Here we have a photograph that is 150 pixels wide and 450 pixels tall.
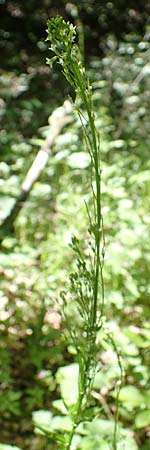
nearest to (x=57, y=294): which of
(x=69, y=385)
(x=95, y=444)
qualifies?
(x=69, y=385)

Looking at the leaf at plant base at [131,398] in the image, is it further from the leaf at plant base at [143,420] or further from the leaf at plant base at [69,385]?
the leaf at plant base at [69,385]

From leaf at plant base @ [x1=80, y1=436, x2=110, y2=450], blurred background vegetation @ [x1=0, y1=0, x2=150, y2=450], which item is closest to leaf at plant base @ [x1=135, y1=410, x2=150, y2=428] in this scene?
blurred background vegetation @ [x1=0, y1=0, x2=150, y2=450]

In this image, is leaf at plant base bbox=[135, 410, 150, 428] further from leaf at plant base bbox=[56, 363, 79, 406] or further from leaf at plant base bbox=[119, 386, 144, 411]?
leaf at plant base bbox=[56, 363, 79, 406]

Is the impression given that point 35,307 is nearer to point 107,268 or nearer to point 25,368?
point 25,368

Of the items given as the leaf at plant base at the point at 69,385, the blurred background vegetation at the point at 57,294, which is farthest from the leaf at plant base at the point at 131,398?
the leaf at plant base at the point at 69,385

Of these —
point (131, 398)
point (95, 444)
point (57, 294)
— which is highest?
point (57, 294)

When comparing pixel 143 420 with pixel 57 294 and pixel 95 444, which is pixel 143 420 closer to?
pixel 95 444

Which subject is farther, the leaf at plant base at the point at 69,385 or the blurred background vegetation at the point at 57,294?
the blurred background vegetation at the point at 57,294

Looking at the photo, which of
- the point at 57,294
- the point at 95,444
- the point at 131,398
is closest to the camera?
the point at 95,444

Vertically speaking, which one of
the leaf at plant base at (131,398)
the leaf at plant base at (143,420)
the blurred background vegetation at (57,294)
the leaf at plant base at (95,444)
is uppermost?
the blurred background vegetation at (57,294)

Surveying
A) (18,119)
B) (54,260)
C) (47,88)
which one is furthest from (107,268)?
(47,88)

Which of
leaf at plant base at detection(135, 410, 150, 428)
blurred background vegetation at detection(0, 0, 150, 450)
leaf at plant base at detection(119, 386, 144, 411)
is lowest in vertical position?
leaf at plant base at detection(135, 410, 150, 428)
